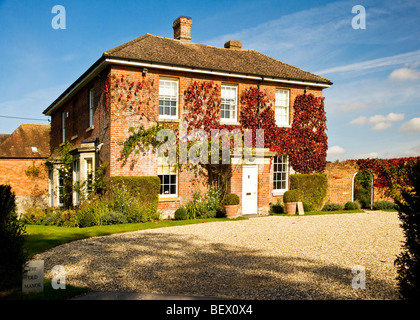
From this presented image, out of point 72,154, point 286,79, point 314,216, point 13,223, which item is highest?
point 286,79

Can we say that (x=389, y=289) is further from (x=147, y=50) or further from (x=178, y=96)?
(x=147, y=50)

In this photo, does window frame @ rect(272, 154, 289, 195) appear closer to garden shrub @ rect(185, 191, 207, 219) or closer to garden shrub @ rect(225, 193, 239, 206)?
garden shrub @ rect(225, 193, 239, 206)

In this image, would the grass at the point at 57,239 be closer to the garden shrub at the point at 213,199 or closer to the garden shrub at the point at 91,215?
the garden shrub at the point at 91,215

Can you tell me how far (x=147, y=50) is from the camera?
55.3ft

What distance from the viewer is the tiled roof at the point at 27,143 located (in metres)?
32.4

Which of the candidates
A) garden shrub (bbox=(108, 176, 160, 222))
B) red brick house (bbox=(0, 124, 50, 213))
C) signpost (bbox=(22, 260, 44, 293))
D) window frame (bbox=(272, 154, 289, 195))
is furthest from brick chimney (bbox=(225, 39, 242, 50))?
signpost (bbox=(22, 260, 44, 293))

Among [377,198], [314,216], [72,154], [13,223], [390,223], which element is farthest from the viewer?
[377,198]

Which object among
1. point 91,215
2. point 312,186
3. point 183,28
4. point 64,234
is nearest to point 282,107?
point 312,186

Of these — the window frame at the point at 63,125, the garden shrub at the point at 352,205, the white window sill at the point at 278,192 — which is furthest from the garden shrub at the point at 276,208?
the window frame at the point at 63,125

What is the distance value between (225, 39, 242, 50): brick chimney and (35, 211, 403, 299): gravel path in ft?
42.6

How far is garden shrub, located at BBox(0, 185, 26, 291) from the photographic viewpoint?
18.2 ft

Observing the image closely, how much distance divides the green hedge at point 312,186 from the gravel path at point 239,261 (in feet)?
19.5

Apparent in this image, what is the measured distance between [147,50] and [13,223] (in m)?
12.6
